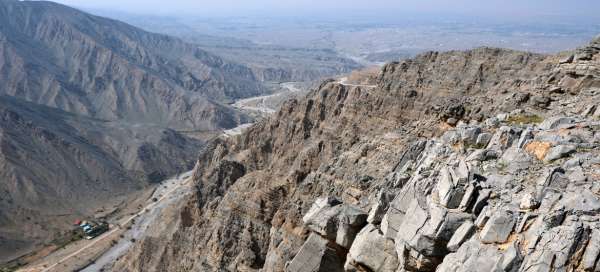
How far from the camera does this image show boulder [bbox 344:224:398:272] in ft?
63.2

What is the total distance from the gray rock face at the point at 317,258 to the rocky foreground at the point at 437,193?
0.05 metres

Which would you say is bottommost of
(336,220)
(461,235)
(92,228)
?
(92,228)

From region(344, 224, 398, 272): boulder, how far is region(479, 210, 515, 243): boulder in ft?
14.6

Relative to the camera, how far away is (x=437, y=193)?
59.5 ft

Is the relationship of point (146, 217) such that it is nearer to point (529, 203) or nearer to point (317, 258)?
point (317, 258)

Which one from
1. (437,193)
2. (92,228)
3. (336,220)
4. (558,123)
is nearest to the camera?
(437,193)

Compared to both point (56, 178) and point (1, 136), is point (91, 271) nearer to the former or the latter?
point (56, 178)

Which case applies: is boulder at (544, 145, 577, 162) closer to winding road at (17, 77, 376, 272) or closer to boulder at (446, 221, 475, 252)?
boulder at (446, 221, 475, 252)

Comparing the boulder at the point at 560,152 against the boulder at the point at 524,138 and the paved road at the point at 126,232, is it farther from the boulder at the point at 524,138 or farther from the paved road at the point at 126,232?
the paved road at the point at 126,232

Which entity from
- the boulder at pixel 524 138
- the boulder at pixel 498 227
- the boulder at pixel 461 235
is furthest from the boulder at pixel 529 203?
the boulder at pixel 524 138

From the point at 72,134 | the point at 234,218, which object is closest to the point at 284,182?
the point at 234,218

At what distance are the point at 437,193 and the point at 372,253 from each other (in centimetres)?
356

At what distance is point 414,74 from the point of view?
68.1 m

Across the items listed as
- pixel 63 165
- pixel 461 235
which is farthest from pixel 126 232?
pixel 461 235
